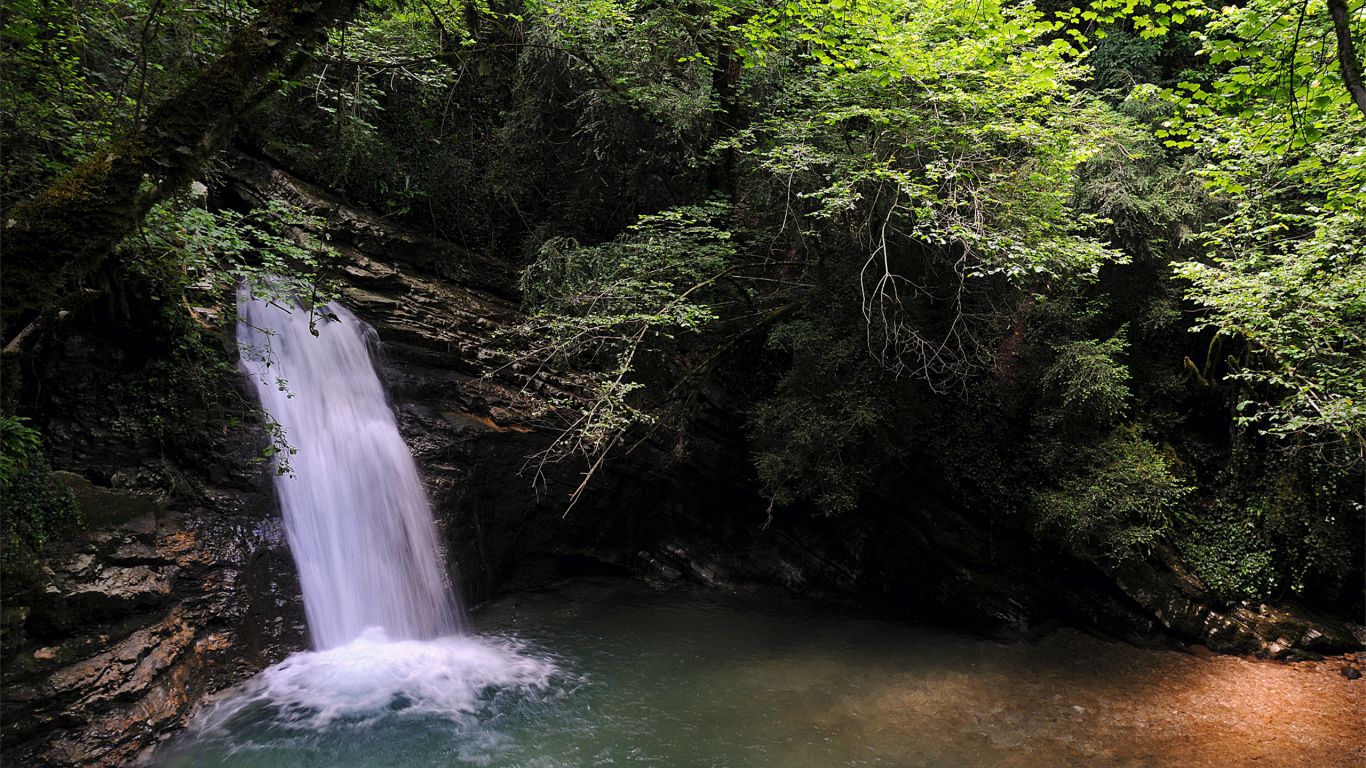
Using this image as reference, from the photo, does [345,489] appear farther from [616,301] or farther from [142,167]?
[142,167]

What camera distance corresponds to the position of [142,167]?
3506mm

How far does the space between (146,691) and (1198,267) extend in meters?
10.6

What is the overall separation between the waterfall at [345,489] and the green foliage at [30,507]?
1.77m

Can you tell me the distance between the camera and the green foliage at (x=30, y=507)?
4895 mm

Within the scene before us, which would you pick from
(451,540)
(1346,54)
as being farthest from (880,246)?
(451,540)

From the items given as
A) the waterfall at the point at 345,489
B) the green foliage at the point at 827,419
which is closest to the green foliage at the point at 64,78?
the waterfall at the point at 345,489

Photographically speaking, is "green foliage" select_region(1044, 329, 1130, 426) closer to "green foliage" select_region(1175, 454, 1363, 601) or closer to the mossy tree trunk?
"green foliage" select_region(1175, 454, 1363, 601)

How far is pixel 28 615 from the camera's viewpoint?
507cm

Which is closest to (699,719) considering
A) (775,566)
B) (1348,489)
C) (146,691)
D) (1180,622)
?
(775,566)

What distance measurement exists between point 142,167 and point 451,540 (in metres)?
5.84

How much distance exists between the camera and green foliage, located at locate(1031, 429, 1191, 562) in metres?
7.69

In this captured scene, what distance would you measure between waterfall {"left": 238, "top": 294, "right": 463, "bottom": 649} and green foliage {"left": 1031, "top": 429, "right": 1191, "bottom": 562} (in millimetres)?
7352

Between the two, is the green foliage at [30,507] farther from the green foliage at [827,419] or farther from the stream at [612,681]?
the green foliage at [827,419]

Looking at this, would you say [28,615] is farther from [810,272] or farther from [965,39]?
[965,39]
